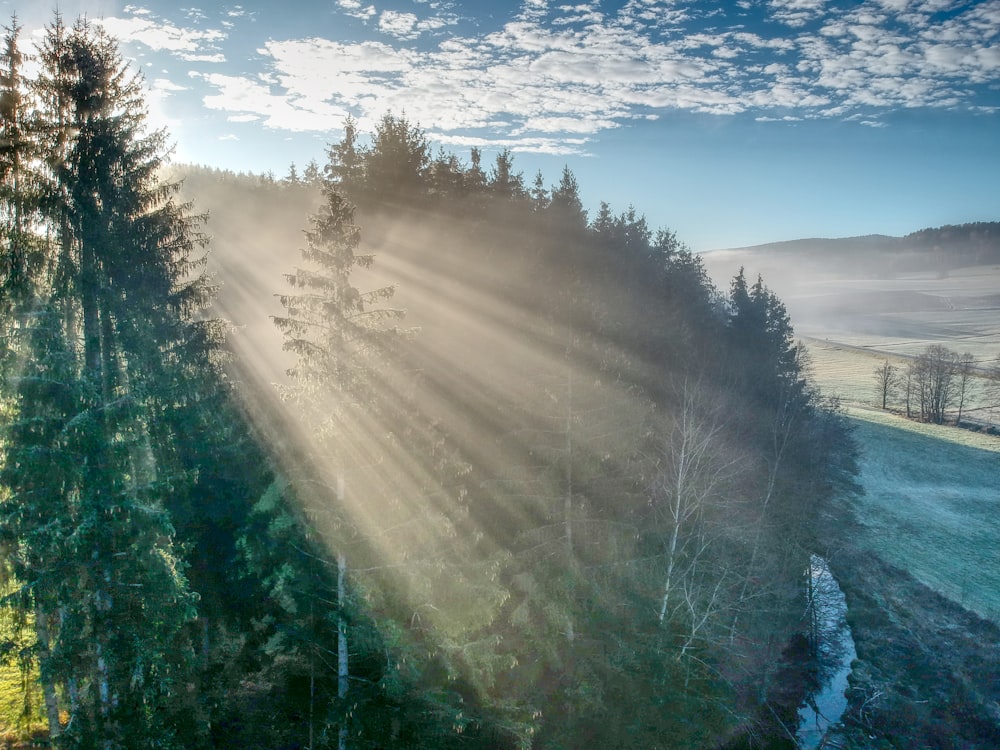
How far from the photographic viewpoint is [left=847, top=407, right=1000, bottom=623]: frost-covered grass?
30.1 meters

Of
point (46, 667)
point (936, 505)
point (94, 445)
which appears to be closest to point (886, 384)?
point (936, 505)

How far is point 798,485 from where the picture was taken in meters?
29.9

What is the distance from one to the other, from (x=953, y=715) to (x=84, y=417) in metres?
29.6

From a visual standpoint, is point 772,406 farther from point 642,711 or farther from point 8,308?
point 8,308

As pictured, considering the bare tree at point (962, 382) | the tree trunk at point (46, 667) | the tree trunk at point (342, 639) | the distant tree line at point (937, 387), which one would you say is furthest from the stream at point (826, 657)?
the bare tree at point (962, 382)

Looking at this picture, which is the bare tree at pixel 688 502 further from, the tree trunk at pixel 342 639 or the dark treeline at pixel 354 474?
the tree trunk at pixel 342 639

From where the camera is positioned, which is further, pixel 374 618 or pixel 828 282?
pixel 828 282

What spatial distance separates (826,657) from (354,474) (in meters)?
23.6

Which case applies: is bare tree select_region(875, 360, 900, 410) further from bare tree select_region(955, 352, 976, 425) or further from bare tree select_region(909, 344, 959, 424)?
bare tree select_region(955, 352, 976, 425)

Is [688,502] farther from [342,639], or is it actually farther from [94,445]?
[94,445]

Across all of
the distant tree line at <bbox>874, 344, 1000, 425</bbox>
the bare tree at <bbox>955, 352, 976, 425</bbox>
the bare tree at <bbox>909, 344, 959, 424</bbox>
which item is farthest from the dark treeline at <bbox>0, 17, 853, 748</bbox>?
the bare tree at <bbox>955, 352, 976, 425</bbox>

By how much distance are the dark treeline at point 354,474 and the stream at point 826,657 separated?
53.2 inches

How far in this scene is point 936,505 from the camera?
38.5 m

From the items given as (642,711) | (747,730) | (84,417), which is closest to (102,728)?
(84,417)
